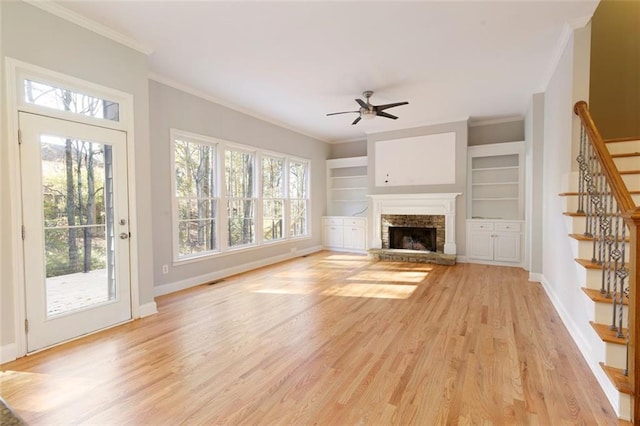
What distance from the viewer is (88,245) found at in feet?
9.55

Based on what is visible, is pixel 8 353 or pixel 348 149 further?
pixel 348 149

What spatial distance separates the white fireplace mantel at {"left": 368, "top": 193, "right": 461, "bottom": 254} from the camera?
6.11 meters

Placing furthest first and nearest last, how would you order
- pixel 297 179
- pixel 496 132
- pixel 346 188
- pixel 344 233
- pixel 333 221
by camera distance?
pixel 346 188 → pixel 333 221 → pixel 344 233 → pixel 297 179 → pixel 496 132

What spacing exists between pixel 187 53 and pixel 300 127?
3.49m

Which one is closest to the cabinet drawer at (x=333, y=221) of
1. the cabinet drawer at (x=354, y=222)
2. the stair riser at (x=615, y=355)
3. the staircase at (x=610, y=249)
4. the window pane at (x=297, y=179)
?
the cabinet drawer at (x=354, y=222)

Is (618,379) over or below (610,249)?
below

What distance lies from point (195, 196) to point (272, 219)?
6.43 feet

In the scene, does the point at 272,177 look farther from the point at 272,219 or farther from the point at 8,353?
the point at 8,353

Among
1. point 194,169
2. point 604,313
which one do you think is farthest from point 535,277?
point 194,169

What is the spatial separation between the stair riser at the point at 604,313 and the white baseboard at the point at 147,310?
4.04m

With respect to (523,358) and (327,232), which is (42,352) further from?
(327,232)

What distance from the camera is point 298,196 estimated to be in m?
7.18

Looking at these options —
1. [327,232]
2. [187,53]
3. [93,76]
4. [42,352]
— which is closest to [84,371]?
[42,352]

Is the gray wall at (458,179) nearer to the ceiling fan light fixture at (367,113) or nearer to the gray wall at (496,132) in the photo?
the gray wall at (496,132)
